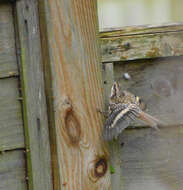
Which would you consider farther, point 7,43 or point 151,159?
point 151,159

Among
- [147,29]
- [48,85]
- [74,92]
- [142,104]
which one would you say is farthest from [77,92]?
[147,29]

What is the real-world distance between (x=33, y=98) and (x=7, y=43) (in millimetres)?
241

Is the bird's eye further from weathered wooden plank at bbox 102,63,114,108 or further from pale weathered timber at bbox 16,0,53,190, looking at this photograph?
pale weathered timber at bbox 16,0,53,190

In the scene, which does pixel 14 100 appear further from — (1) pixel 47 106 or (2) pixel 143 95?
(2) pixel 143 95

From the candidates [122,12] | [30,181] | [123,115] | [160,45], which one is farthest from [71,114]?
[122,12]

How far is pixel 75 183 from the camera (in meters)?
1.33

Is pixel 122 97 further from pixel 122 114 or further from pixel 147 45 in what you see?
pixel 147 45

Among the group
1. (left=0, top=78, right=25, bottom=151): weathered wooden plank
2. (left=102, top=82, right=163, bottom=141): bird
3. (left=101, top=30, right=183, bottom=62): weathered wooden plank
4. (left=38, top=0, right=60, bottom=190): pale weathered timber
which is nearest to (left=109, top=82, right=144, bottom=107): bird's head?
(left=102, top=82, right=163, bottom=141): bird

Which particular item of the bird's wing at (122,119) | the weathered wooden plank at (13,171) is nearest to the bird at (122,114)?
the bird's wing at (122,119)

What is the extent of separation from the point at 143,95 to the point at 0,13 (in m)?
0.66

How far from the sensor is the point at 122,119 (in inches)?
50.2

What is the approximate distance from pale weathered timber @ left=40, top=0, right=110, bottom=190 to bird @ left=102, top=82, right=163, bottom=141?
5 cm

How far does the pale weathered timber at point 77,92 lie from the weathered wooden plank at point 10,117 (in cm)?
17

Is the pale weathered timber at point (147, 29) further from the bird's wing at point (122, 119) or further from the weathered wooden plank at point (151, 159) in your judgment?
the weathered wooden plank at point (151, 159)
